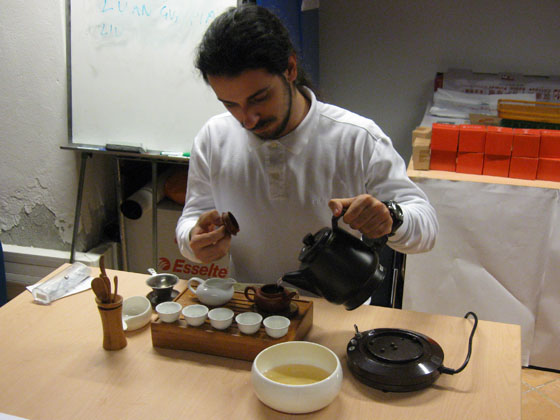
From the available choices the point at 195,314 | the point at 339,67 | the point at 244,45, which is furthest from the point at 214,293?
the point at 339,67

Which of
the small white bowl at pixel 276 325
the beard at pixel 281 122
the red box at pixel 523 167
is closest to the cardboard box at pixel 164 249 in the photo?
the beard at pixel 281 122

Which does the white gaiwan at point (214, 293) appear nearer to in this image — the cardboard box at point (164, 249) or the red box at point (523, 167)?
the cardboard box at point (164, 249)

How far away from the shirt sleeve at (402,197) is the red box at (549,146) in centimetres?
98

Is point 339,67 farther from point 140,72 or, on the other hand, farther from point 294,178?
point 294,178

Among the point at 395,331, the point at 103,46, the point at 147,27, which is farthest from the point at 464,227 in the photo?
the point at 103,46

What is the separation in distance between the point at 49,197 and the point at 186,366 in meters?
1.82

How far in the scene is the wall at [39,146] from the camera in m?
2.45

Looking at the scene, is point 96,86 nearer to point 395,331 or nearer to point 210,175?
point 210,175

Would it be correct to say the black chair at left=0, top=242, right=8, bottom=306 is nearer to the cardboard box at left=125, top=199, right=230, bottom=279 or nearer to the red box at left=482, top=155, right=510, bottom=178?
the cardboard box at left=125, top=199, right=230, bottom=279

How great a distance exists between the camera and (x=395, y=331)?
1.23 metres

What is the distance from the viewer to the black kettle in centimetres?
108

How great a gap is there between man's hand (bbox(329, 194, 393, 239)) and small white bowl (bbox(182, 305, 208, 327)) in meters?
0.38

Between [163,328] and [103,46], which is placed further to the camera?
[103,46]

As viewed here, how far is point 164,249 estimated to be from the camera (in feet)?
8.94
